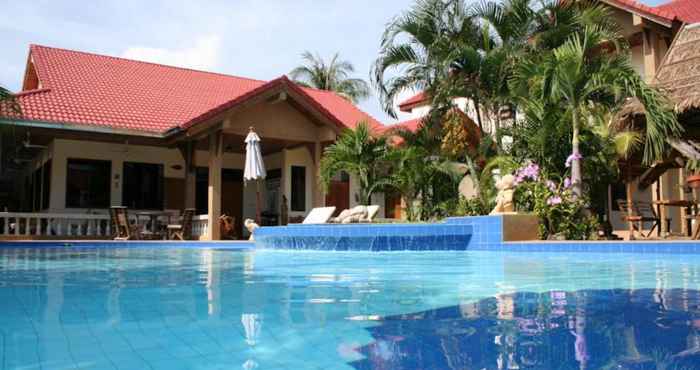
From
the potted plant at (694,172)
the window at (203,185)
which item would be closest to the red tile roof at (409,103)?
the window at (203,185)

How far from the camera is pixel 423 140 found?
15.4 m

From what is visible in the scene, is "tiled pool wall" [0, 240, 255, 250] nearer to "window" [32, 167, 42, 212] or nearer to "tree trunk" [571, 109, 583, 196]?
"window" [32, 167, 42, 212]

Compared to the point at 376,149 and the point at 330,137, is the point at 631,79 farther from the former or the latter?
the point at 330,137

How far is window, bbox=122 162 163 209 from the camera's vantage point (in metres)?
18.3

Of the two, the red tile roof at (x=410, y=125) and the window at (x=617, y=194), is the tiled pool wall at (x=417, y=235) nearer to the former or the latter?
the red tile roof at (x=410, y=125)

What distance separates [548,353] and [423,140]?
13.1 meters

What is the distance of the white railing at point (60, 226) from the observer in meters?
15.2

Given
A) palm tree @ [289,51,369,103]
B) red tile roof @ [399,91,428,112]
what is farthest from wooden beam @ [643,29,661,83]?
palm tree @ [289,51,369,103]

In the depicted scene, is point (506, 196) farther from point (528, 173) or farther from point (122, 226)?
point (122, 226)

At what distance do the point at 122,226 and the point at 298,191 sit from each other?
20.5ft

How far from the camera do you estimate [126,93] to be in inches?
736

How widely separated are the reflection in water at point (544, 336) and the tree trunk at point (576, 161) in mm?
7184

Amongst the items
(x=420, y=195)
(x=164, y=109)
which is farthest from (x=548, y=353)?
(x=164, y=109)

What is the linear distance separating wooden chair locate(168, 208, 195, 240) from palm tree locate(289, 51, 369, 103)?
2317 cm
